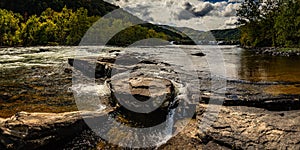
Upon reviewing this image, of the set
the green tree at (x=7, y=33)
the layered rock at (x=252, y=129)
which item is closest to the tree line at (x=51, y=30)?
the green tree at (x=7, y=33)

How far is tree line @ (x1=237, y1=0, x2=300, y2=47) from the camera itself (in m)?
38.3

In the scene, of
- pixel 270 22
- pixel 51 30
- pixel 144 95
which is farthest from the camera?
pixel 51 30

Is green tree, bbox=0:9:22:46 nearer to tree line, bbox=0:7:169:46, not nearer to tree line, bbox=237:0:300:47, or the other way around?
tree line, bbox=0:7:169:46

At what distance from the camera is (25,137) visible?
5.00 meters

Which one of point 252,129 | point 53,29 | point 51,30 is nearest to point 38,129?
point 252,129

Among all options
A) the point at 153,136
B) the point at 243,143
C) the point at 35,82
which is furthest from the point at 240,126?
the point at 35,82

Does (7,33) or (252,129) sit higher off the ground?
(7,33)

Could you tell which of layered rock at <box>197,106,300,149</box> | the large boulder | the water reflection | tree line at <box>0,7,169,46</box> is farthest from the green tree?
layered rock at <box>197,106,300,149</box>

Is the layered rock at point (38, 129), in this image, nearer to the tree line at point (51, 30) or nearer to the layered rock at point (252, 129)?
the layered rock at point (252, 129)

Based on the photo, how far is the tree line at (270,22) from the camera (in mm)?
38344

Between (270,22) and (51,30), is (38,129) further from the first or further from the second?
(51,30)

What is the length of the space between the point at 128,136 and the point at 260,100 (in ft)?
13.0

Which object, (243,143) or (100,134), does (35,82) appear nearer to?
(100,134)

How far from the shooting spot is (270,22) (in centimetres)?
5469
